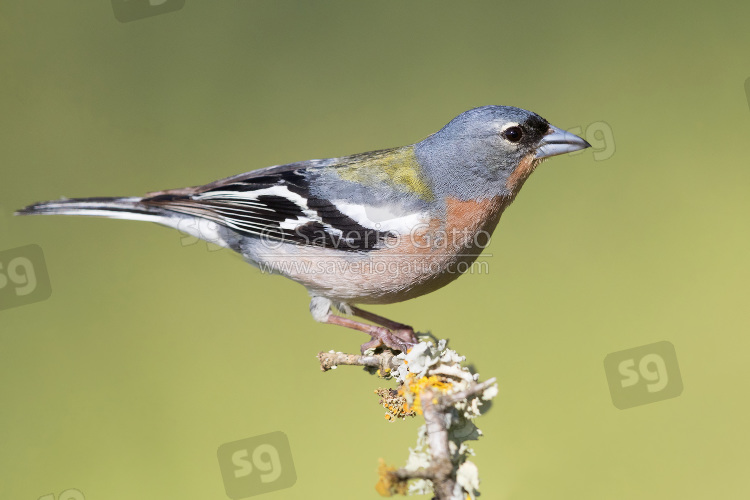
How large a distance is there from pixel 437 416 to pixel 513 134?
4.54 feet

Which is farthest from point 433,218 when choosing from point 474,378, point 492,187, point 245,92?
point 245,92

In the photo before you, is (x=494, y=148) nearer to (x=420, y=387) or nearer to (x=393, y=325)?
(x=393, y=325)

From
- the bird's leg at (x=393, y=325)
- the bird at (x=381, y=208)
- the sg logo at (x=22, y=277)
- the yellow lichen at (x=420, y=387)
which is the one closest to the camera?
the yellow lichen at (x=420, y=387)

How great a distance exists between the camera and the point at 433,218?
7.64ft

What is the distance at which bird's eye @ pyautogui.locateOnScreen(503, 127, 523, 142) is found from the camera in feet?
7.76

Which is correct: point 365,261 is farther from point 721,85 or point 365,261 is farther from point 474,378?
point 721,85

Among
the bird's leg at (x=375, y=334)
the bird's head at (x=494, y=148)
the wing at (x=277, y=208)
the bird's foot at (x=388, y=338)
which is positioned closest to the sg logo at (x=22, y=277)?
the wing at (x=277, y=208)

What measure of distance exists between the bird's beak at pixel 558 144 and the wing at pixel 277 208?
0.75 metres

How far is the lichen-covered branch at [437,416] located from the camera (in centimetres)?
119

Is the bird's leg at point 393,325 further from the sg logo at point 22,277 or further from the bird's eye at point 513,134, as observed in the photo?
the sg logo at point 22,277

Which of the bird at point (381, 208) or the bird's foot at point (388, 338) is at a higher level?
the bird at point (381, 208)

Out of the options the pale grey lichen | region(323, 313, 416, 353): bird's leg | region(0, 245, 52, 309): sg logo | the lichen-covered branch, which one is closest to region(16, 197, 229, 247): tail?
region(323, 313, 416, 353): bird's leg

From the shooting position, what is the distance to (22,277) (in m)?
3.25

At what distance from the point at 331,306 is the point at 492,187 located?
0.85 metres
